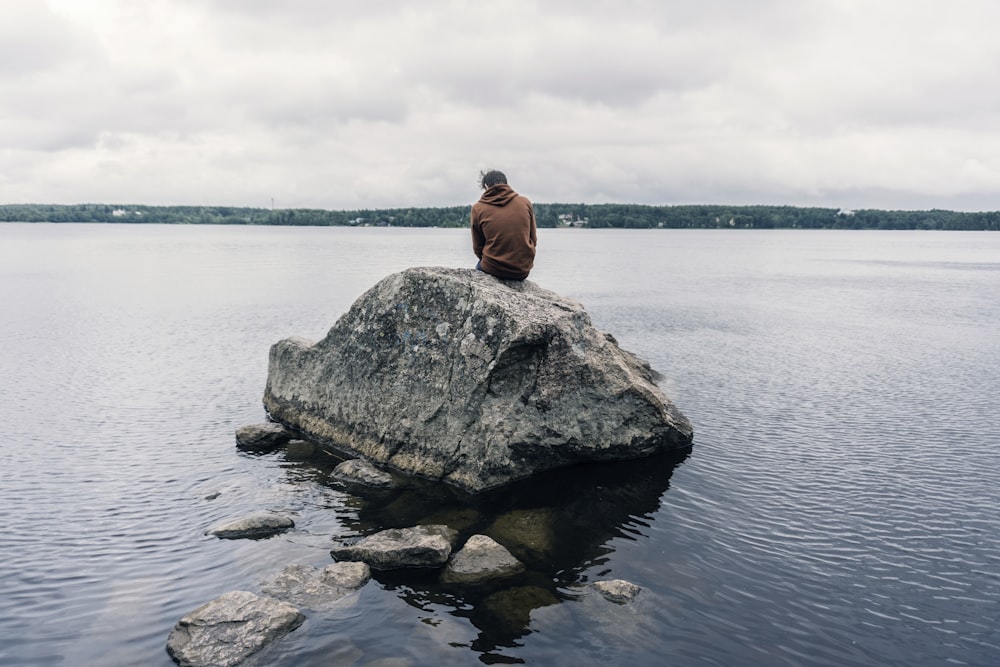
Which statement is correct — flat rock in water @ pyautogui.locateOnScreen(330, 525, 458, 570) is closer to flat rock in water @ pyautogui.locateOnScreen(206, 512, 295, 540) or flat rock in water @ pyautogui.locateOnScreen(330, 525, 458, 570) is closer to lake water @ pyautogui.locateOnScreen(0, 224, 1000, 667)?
lake water @ pyautogui.locateOnScreen(0, 224, 1000, 667)

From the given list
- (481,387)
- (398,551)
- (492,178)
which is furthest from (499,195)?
(398,551)

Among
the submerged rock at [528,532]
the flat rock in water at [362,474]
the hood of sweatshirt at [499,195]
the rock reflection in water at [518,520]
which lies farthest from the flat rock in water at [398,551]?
the hood of sweatshirt at [499,195]

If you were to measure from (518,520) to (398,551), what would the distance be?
2674mm

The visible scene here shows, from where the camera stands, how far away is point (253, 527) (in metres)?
12.2

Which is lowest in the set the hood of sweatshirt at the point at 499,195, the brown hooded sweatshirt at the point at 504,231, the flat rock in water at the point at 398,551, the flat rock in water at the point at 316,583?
the flat rock in water at the point at 316,583

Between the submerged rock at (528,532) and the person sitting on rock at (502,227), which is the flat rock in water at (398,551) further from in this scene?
the person sitting on rock at (502,227)

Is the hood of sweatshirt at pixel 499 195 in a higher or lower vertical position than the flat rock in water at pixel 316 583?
higher

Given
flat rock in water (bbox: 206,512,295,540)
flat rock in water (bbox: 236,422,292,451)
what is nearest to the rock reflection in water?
flat rock in water (bbox: 236,422,292,451)

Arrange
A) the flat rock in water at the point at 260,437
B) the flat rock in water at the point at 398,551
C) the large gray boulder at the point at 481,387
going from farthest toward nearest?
the flat rock in water at the point at 260,437, the large gray boulder at the point at 481,387, the flat rock in water at the point at 398,551

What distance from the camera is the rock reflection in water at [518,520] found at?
32.6 ft

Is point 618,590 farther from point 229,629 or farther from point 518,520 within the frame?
point 229,629

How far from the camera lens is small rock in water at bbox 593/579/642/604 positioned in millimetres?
9961

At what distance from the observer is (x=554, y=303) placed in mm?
16156

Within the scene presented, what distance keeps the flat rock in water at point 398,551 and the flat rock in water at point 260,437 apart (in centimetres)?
649
